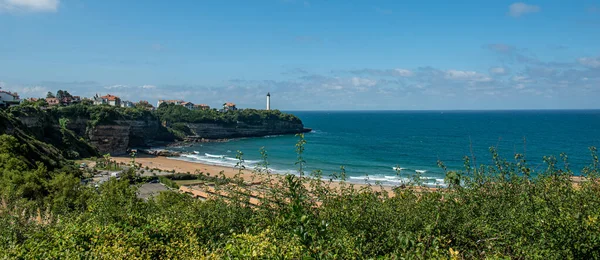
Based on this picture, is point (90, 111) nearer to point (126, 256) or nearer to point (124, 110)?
point (124, 110)

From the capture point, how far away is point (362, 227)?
11.0 m

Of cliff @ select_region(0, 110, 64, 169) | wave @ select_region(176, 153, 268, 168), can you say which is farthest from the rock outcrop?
cliff @ select_region(0, 110, 64, 169)

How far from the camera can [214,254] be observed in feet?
28.3

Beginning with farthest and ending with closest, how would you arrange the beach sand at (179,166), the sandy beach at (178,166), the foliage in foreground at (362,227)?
the sandy beach at (178,166), the beach sand at (179,166), the foliage in foreground at (362,227)

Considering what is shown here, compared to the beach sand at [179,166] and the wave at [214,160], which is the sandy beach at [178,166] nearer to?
the beach sand at [179,166]

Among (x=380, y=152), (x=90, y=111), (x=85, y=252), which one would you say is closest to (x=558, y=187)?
(x=85, y=252)

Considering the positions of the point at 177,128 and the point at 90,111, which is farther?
the point at 177,128

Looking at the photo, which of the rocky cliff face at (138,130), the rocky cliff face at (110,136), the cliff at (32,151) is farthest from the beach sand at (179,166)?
the cliff at (32,151)

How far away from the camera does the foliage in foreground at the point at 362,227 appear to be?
8.37 m

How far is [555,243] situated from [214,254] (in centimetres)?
722

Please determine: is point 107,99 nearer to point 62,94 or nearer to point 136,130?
point 62,94

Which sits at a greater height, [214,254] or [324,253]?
[324,253]

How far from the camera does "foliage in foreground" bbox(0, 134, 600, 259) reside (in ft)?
27.5

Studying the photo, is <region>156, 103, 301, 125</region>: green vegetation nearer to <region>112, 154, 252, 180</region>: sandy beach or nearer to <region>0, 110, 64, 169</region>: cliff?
<region>112, 154, 252, 180</region>: sandy beach
